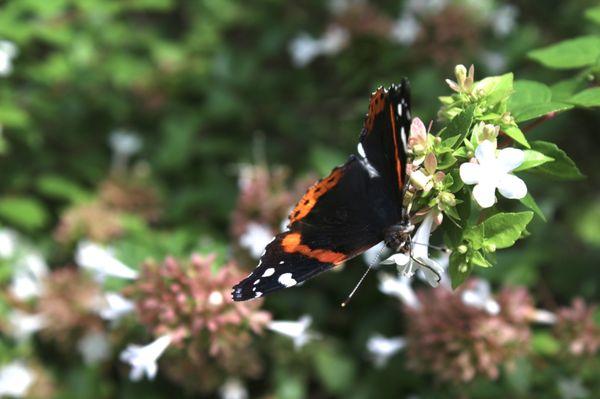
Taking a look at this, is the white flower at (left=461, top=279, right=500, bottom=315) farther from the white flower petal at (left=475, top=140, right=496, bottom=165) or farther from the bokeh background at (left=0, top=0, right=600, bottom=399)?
the white flower petal at (left=475, top=140, right=496, bottom=165)

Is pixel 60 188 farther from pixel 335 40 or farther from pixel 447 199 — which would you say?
pixel 447 199

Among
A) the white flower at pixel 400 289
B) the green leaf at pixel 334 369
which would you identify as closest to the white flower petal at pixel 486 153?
the white flower at pixel 400 289

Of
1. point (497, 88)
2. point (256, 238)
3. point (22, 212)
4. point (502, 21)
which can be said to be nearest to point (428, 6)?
point (502, 21)

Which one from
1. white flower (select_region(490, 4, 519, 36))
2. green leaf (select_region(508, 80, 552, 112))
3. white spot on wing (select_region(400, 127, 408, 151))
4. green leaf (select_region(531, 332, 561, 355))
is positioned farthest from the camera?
white flower (select_region(490, 4, 519, 36))

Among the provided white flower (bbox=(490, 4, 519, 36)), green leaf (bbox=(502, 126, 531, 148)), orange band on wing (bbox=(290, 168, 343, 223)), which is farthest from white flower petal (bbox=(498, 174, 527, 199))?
white flower (bbox=(490, 4, 519, 36))

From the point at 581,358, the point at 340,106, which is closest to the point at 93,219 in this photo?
the point at 340,106
